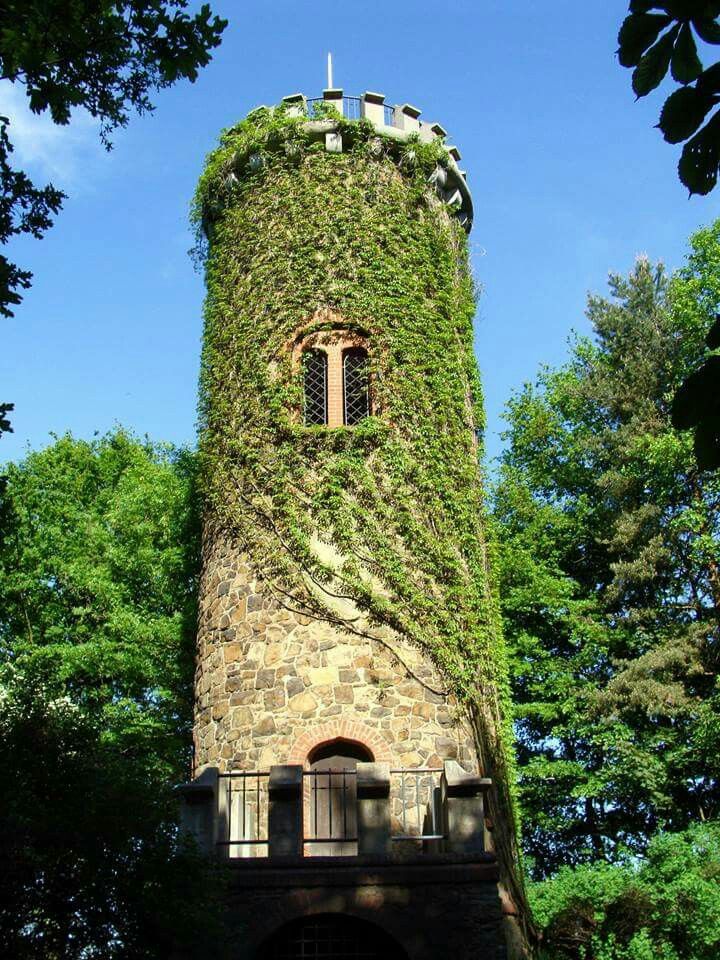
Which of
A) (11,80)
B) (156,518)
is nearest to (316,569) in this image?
(11,80)

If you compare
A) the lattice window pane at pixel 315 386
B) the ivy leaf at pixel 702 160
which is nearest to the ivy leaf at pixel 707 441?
the ivy leaf at pixel 702 160

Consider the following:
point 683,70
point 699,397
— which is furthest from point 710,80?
point 699,397

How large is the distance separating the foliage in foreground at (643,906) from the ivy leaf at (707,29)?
12.3 metres

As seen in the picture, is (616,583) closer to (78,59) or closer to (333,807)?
(333,807)

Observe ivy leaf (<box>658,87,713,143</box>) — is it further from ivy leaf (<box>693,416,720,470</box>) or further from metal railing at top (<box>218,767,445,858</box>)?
metal railing at top (<box>218,767,445,858</box>)

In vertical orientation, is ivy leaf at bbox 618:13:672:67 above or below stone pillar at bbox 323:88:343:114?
below

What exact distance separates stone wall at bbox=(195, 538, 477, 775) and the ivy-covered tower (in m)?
0.02

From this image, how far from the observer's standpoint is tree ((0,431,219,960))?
6.74 meters

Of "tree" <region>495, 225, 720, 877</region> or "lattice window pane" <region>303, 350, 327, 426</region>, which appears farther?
"tree" <region>495, 225, 720, 877</region>

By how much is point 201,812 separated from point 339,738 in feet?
6.24

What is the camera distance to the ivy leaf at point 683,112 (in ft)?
9.11

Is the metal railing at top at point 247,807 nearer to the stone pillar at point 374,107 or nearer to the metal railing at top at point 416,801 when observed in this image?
→ the metal railing at top at point 416,801

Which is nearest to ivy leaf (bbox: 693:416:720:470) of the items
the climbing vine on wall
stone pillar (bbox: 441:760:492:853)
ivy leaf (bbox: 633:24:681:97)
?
ivy leaf (bbox: 633:24:681:97)

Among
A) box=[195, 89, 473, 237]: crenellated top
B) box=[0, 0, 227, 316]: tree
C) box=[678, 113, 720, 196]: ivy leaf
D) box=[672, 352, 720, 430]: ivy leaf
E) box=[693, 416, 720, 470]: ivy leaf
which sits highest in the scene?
box=[195, 89, 473, 237]: crenellated top
